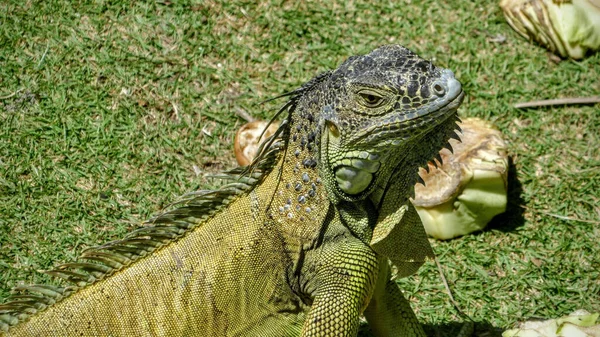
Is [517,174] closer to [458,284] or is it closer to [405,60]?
[458,284]

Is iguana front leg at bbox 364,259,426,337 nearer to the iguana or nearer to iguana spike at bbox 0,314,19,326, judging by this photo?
the iguana

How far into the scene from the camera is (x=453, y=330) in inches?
171

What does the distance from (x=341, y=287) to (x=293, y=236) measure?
0.33 meters

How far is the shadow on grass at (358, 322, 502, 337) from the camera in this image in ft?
14.1

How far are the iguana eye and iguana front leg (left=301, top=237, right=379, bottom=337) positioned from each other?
66 centimetres

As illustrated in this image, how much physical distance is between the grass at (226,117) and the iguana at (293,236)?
138 centimetres

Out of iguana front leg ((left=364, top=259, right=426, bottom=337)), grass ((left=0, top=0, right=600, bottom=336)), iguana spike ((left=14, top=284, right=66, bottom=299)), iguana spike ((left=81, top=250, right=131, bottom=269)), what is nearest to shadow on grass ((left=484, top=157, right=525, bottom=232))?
grass ((left=0, top=0, right=600, bottom=336))

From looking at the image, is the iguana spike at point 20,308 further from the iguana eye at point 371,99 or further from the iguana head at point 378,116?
the iguana eye at point 371,99

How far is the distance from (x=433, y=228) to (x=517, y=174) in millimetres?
933

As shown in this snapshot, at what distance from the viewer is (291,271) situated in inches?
132

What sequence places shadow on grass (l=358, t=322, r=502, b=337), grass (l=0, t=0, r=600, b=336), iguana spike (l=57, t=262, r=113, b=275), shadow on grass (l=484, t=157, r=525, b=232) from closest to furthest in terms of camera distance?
iguana spike (l=57, t=262, r=113, b=275) → shadow on grass (l=358, t=322, r=502, b=337) → grass (l=0, t=0, r=600, b=336) → shadow on grass (l=484, t=157, r=525, b=232)

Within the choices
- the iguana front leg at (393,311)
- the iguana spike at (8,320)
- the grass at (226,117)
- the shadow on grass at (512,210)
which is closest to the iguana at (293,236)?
the iguana spike at (8,320)

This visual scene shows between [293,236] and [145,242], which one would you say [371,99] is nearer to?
[293,236]

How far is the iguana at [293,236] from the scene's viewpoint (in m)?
3.10
